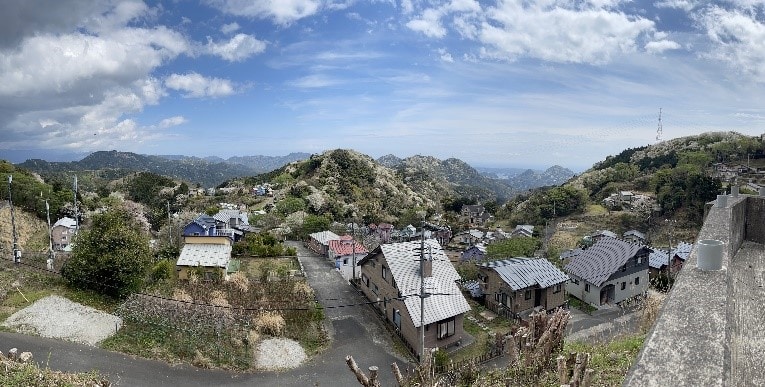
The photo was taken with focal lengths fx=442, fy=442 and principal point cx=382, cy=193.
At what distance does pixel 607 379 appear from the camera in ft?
21.5

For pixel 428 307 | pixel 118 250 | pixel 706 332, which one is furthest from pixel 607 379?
pixel 118 250

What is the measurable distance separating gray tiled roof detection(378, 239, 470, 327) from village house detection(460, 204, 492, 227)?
1894 inches

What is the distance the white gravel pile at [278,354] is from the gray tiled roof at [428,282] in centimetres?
521

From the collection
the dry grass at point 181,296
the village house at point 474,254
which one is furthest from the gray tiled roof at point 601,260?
the dry grass at point 181,296

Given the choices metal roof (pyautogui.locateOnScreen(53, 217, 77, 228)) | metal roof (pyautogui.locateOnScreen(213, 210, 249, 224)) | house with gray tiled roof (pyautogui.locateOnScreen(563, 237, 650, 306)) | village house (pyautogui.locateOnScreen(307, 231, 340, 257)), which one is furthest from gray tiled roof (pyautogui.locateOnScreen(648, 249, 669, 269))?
metal roof (pyautogui.locateOnScreen(53, 217, 77, 228))

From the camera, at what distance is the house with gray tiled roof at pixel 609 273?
28.5m

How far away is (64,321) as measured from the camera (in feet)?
57.7

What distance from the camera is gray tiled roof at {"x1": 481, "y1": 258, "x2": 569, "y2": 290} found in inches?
1000

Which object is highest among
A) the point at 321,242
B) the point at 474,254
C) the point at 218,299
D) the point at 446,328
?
the point at 218,299

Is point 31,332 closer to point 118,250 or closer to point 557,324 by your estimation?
point 118,250

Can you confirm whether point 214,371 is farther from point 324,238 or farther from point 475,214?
point 475,214

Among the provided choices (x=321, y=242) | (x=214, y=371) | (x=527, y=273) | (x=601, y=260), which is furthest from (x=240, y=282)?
(x=601, y=260)

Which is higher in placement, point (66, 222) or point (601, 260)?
point (66, 222)

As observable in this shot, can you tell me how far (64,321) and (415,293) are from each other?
14.8 m
